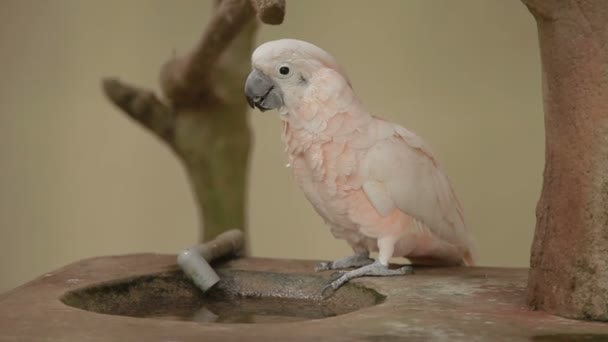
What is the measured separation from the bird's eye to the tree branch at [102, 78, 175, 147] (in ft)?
4.36

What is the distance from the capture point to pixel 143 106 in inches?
186

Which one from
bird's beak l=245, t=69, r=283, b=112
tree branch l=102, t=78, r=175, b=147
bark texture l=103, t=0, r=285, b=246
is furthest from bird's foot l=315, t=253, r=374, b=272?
tree branch l=102, t=78, r=175, b=147

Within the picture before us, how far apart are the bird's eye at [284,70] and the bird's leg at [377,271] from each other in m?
0.60

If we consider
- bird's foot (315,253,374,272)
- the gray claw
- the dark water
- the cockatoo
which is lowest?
the dark water

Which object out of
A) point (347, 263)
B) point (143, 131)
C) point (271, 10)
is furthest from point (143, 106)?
point (271, 10)

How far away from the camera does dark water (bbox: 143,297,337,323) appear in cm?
335

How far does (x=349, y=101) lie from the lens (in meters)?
3.52

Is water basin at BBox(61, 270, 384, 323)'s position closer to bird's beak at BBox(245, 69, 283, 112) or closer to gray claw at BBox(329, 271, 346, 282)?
gray claw at BBox(329, 271, 346, 282)

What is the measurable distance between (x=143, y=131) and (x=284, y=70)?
2.62 metres

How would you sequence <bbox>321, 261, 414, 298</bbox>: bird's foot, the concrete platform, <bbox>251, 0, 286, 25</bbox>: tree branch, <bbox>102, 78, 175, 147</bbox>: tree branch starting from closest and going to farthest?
1. the concrete platform
2. <bbox>251, 0, 286, 25</bbox>: tree branch
3. <bbox>321, 261, 414, 298</bbox>: bird's foot
4. <bbox>102, 78, 175, 147</bbox>: tree branch

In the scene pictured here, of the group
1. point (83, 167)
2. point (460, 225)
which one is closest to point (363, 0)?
point (83, 167)

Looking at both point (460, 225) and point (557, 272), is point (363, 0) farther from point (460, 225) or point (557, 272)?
point (557, 272)

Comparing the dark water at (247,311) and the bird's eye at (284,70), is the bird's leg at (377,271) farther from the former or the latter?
the bird's eye at (284,70)

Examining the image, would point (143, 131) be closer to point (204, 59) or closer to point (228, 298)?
point (204, 59)
